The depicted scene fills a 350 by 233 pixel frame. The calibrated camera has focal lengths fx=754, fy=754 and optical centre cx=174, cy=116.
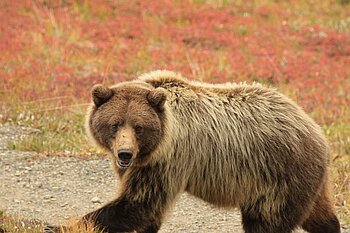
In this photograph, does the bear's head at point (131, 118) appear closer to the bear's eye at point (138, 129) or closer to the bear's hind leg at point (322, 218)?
the bear's eye at point (138, 129)

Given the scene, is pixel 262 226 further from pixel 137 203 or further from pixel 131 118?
pixel 131 118

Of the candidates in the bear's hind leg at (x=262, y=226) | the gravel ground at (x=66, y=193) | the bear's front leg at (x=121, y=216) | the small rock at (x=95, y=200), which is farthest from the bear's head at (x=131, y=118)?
the small rock at (x=95, y=200)

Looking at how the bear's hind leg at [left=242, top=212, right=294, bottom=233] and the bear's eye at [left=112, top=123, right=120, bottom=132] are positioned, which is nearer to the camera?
the bear's eye at [left=112, top=123, right=120, bottom=132]

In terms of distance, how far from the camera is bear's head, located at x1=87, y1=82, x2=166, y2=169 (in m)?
5.37

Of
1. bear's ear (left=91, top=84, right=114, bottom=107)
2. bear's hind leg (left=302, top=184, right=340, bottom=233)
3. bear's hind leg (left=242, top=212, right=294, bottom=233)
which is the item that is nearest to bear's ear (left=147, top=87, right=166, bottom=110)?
bear's ear (left=91, top=84, right=114, bottom=107)

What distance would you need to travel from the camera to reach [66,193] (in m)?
8.07

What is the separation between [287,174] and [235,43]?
9.85 m

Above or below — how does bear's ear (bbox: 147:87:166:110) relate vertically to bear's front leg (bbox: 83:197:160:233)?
above

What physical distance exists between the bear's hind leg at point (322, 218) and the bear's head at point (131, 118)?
1.61 metres

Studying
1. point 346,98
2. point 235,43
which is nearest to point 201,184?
point 346,98

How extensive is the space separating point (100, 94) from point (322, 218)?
2.18 m

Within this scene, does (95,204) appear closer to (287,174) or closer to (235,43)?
(287,174)

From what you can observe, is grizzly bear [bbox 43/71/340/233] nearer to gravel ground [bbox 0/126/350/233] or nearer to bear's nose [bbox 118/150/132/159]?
bear's nose [bbox 118/150/132/159]

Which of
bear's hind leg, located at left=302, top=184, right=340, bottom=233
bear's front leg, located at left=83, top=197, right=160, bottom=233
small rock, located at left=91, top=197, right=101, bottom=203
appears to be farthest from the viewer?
small rock, located at left=91, top=197, right=101, bottom=203
